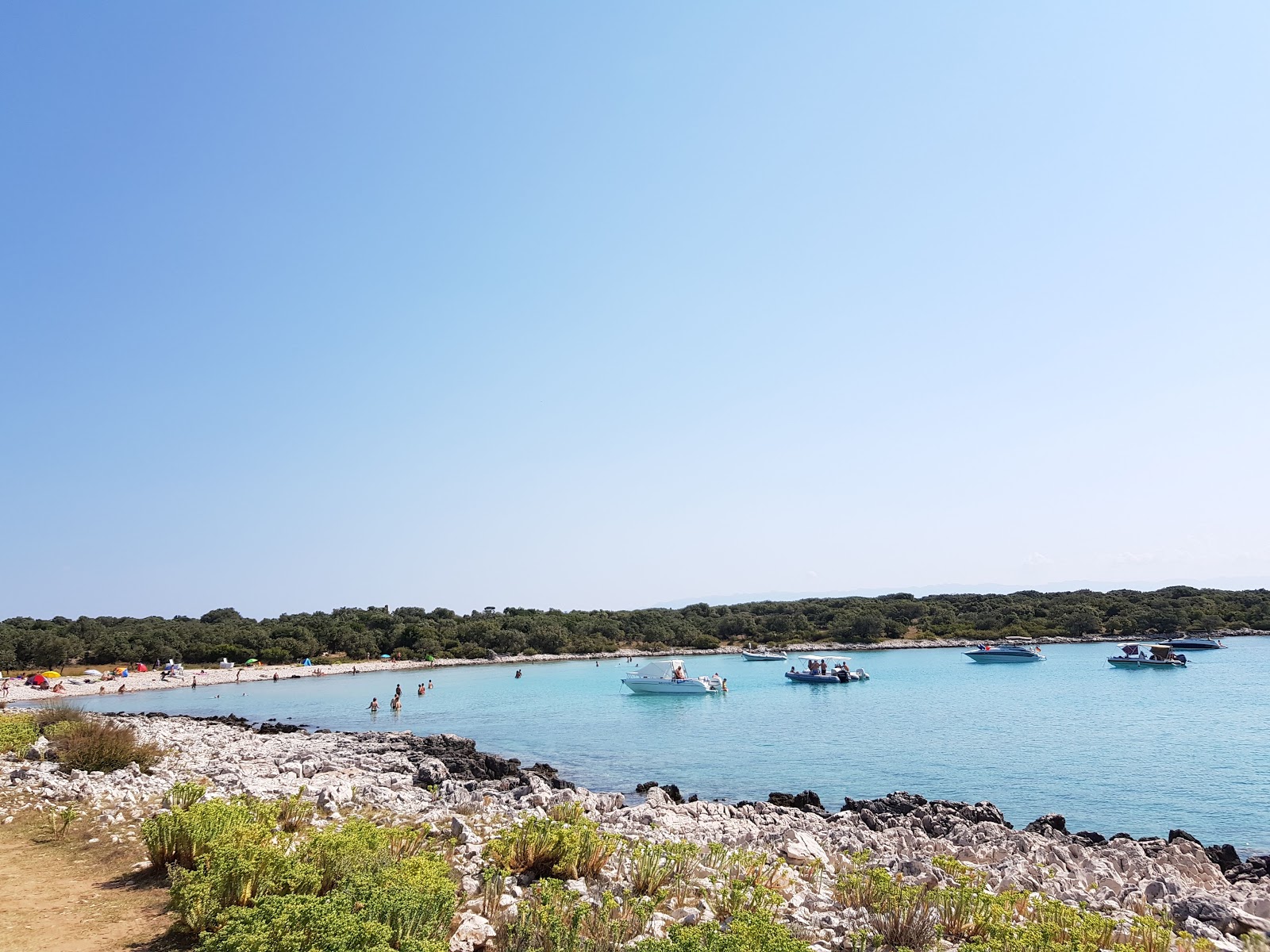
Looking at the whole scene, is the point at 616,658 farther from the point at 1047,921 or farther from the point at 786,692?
the point at 1047,921

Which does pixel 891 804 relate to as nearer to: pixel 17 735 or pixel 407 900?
pixel 407 900

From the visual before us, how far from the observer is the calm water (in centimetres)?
2073

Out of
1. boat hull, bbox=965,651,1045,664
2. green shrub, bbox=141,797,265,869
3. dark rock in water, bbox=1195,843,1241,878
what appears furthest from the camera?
boat hull, bbox=965,651,1045,664

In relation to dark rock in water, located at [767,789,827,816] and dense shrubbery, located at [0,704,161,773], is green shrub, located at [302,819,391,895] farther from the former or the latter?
dark rock in water, located at [767,789,827,816]

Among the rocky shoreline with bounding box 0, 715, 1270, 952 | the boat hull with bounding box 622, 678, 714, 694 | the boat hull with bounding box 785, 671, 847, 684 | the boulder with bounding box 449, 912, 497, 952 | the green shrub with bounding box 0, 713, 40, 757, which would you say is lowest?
the boat hull with bounding box 785, 671, 847, 684

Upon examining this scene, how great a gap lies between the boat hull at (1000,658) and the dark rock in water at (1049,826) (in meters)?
51.4

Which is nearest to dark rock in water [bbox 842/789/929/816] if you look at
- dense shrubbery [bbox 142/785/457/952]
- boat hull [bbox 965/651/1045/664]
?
dense shrubbery [bbox 142/785/457/952]

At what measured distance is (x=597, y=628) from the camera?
93500 mm

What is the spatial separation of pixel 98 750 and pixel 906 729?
1149 inches

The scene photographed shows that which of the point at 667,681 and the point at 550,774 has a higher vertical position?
the point at 550,774

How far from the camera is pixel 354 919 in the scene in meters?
5.59

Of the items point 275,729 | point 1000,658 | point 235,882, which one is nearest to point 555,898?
point 235,882

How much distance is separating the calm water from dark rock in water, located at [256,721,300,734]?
2782 mm

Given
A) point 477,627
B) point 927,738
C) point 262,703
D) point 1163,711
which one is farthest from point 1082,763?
point 477,627
